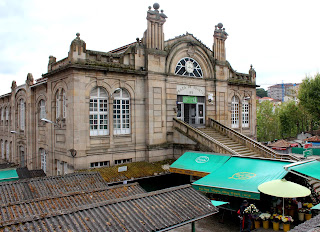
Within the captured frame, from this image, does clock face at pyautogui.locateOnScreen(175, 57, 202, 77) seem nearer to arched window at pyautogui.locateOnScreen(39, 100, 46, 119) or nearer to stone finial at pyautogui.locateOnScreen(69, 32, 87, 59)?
stone finial at pyautogui.locateOnScreen(69, 32, 87, 59)

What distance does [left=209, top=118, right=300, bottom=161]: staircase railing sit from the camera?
60.5ft

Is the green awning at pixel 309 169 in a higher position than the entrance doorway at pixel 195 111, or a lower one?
lower

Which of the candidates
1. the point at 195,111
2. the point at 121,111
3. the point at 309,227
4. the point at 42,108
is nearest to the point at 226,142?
the point at 195,111

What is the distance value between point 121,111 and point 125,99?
0.90 meters

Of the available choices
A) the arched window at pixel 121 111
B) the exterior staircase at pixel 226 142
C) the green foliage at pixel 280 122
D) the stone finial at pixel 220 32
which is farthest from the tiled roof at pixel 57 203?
the green foliage at pixel 280 122

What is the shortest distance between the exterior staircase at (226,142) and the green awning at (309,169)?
3.08 meters

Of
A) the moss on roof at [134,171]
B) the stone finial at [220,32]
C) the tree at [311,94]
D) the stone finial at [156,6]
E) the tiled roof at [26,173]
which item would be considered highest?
the stone finial at [156,6]

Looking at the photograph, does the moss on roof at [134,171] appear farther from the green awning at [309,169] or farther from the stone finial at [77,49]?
the green awning at [309,169]

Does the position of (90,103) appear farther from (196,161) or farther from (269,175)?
(269,175)

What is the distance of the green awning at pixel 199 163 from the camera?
1639cm

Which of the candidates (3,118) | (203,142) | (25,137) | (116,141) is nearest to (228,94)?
(203,142)

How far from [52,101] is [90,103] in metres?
3.67

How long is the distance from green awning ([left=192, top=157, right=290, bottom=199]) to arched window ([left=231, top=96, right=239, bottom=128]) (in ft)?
37.4

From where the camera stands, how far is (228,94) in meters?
26.3
